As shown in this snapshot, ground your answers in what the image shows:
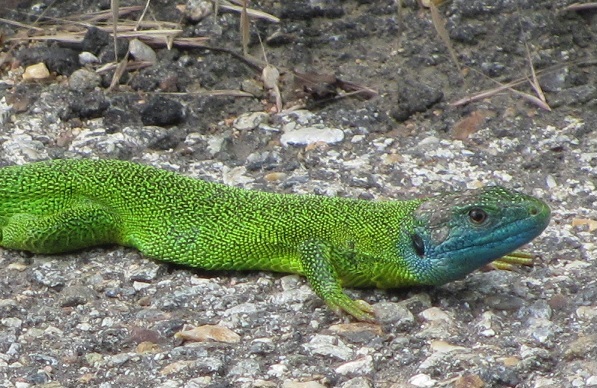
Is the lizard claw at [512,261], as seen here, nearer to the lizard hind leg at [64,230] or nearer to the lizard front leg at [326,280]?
the lizard front leg at [326,280]

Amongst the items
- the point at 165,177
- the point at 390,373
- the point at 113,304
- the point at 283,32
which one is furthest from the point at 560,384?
the point at 283,32

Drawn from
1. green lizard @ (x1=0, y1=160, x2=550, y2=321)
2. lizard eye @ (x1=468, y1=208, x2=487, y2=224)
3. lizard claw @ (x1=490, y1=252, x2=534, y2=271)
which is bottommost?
lizard claw @ (x1=490, y1=252, x2=534, y2=271)

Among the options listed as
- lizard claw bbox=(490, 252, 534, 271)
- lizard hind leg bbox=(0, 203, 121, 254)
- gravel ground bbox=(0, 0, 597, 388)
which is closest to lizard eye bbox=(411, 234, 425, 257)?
gravel ground bbox=(0, 0, 597, 388)

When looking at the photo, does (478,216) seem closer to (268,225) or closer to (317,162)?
(268,225)

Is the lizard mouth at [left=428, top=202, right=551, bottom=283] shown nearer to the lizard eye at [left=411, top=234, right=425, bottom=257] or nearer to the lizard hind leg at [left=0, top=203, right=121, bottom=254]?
the lizard eye at [left=411, top=234, right=425, bottom=257]

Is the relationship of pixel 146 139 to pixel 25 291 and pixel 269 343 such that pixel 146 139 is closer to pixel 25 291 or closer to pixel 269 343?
pixel 25 291

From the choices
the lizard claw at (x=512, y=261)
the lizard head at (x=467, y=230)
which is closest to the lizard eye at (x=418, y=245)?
the lizard head at (x=467, y=230)

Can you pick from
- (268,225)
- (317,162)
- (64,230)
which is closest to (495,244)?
(268,225)
